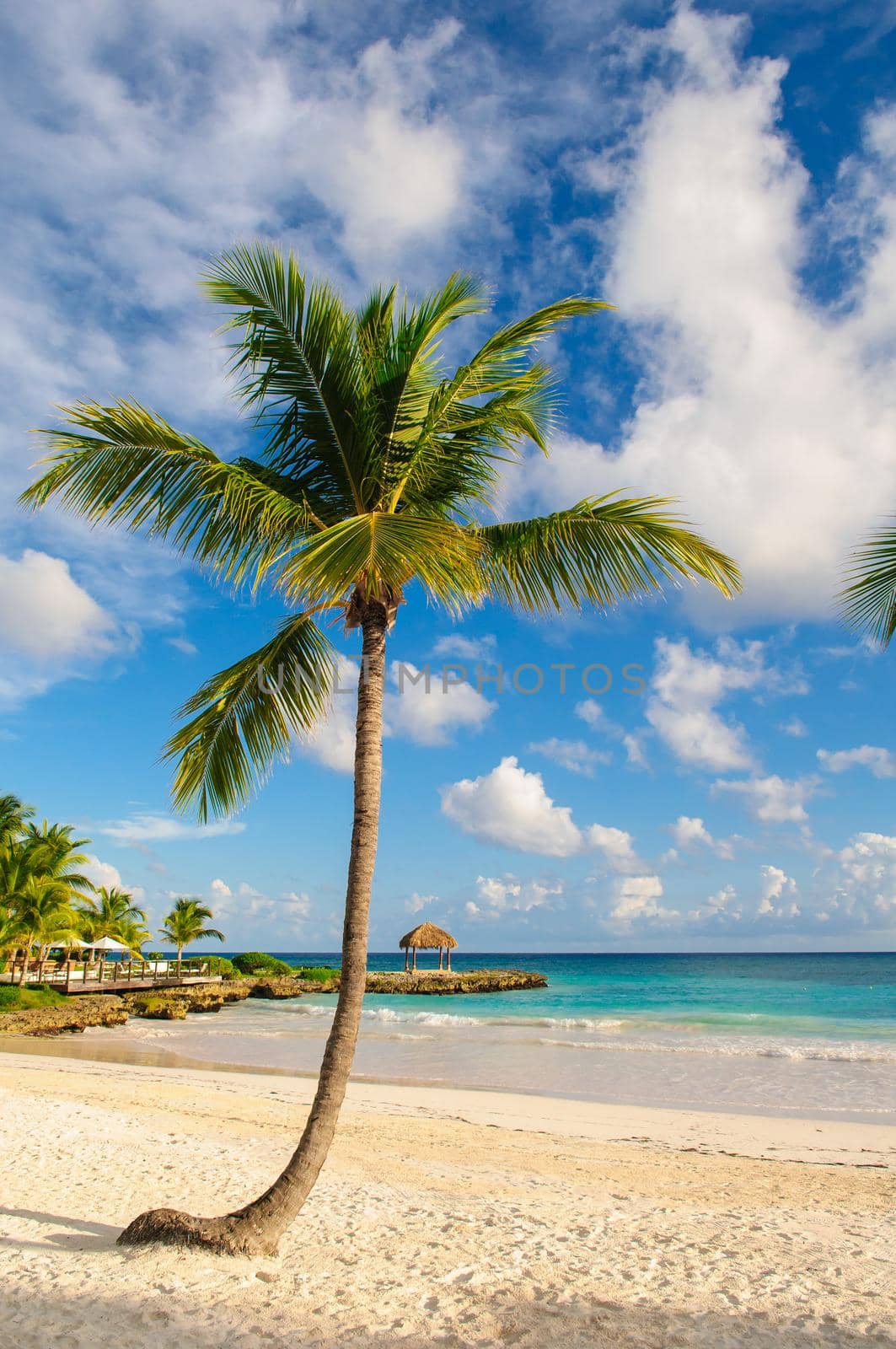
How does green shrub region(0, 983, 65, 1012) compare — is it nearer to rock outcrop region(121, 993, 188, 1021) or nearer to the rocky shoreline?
the rocky shoreline

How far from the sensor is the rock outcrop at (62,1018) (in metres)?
22.3

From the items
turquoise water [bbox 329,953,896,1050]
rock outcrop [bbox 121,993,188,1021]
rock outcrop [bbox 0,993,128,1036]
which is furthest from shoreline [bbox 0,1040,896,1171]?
turquoise water [bbox 329,953,896,1050]

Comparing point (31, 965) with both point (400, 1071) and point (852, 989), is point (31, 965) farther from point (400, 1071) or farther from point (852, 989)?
point (852, 989)

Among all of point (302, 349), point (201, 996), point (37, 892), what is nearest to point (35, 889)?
point (37, 892)

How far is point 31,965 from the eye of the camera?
123ft

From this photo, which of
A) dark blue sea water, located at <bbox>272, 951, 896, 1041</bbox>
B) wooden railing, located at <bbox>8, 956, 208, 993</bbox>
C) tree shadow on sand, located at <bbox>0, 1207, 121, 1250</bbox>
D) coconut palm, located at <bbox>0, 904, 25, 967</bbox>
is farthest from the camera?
wooden railing, located at <bbox>8, 956, 208, 993</bbox>

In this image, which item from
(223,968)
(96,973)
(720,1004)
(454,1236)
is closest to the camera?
(454,1236)

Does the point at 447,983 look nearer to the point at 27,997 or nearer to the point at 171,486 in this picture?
the point at 27,997

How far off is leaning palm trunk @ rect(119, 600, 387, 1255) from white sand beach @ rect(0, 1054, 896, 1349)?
0.15m

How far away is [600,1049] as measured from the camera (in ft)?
72.7

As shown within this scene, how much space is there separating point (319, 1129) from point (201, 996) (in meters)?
31.3

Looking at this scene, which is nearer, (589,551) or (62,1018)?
(589,551)

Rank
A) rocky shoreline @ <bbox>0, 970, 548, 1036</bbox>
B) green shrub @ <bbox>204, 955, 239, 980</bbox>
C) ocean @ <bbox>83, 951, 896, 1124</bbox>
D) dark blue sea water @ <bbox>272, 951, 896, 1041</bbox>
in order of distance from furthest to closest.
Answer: green shrub @ <bbox>204, 955, 239, 980</bbox> → dark blue sea water @ <bbox>272, 951, 896, 1041</bbox> → rocky shoreline @ <bbox>0, 970, 548, 1036</bbox> → ocean @ <bbox>83, 951, 896, 1124</bbox>

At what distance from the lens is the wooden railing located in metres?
33.2
